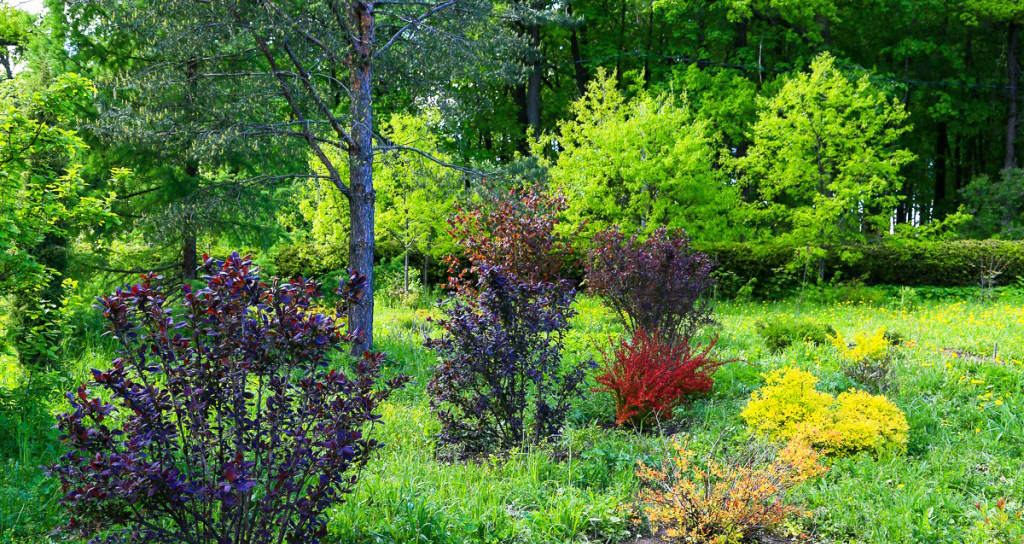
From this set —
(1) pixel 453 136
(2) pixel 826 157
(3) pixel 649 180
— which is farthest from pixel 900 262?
(1) pixel 453 136

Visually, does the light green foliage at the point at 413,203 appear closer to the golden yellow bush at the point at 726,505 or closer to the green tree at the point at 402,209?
the green tree at the point at 402,209

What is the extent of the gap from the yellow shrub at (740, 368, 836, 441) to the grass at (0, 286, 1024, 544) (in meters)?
0.20

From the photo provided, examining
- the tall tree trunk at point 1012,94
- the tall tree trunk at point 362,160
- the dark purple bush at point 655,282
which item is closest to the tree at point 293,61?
the tall tree trunk at point 362,160

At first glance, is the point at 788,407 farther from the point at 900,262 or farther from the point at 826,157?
the point at 900,262

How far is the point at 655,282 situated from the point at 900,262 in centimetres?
989

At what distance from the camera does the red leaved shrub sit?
5.26 meters

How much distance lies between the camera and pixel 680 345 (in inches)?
251

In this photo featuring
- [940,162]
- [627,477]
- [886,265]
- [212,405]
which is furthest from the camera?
[940,162]

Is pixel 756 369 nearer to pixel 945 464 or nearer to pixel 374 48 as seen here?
pixel 945 464

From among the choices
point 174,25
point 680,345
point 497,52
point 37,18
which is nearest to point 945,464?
point 680,345

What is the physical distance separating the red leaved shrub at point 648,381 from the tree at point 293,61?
3136 mm

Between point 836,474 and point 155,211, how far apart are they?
8405 millimetres

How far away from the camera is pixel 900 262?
46.2 ft

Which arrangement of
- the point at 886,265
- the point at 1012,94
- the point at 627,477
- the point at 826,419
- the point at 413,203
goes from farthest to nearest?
the point at 1012,94
the point at 886,265
the point at 413,203
the point at 826,419
the point at 627,477
